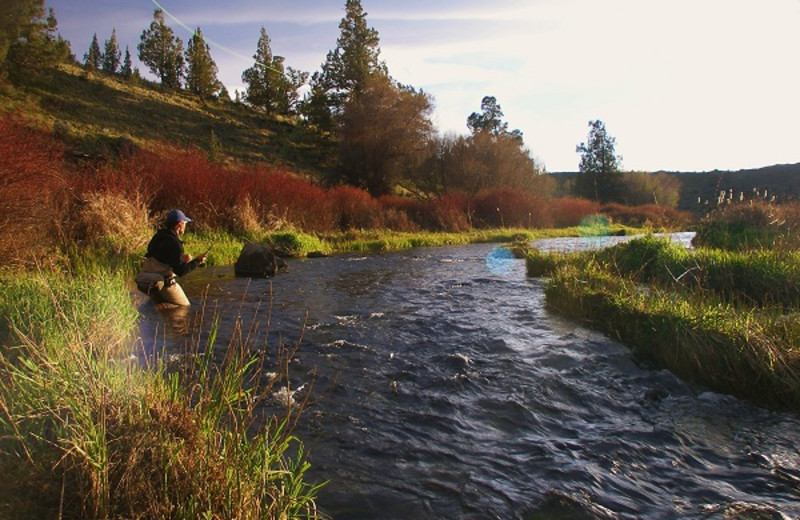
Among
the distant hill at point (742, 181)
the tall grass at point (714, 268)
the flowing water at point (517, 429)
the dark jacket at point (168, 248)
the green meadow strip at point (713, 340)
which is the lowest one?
the flowing water at point (517, 429)

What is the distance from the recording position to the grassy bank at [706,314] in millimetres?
5805

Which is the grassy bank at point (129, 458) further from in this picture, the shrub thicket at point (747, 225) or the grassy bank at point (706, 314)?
the shrub thicket at point (747, 225)

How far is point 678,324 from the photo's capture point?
6.97 m

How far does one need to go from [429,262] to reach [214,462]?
1668 centimetres

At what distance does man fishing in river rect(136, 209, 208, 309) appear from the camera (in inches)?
383

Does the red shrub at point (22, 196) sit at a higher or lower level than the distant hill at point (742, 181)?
lower

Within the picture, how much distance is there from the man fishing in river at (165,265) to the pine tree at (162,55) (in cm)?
7794

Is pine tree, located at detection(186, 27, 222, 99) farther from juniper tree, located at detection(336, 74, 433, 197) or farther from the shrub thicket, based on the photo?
the shrub thicket

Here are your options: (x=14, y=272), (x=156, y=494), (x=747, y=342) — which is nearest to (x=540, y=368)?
(x=747, y=342)

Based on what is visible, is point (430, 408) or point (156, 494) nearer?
point (156, 494)

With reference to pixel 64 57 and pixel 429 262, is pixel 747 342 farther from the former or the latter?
pixel 64 57

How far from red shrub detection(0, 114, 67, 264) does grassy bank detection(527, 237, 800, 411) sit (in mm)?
9504

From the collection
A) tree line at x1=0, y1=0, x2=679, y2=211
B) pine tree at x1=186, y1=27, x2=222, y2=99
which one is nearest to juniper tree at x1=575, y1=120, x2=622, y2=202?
tree line at x1=0, y1=0, x2=679, y2=211

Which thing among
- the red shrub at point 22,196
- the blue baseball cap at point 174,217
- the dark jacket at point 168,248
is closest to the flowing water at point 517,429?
the dark jacket at point 168,248
